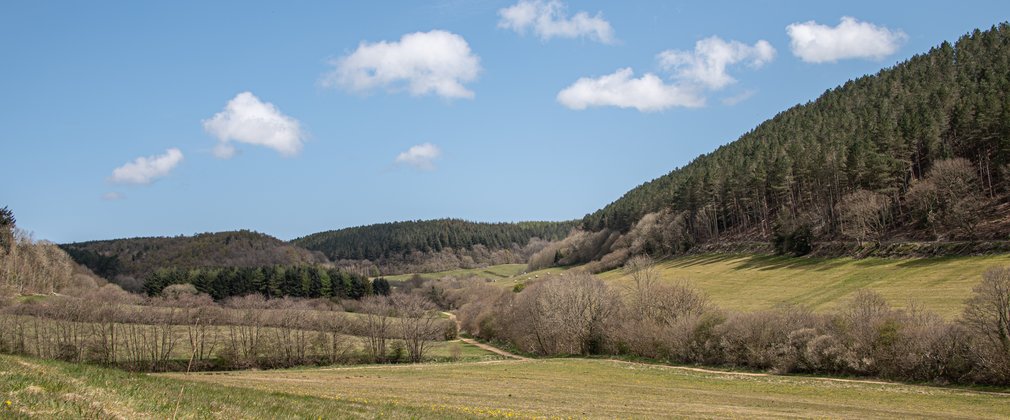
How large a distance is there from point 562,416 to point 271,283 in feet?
496

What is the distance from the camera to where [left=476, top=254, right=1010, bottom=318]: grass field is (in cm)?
6438

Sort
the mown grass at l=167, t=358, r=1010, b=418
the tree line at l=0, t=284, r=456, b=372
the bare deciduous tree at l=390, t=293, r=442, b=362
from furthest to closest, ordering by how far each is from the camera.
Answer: the bare deciduous tree at l=390, t=293, r=442, b=362, the tree line at l=0, t=284, r=456, b=372, the mown grass at l=167, t=358, r=1010, b=418

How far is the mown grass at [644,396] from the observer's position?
26406mm

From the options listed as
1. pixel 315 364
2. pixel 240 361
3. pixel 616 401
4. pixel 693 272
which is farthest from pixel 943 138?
pixel 240 361

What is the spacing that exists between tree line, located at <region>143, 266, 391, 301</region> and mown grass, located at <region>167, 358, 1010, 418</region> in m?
118

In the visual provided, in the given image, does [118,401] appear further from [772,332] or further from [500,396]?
[772,332]

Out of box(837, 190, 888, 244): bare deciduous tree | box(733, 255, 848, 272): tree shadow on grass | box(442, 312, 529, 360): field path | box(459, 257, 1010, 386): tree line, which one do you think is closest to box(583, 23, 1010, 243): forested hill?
box(837, 190, 888, 244): bare deciduous tree

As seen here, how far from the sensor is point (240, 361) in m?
75.2

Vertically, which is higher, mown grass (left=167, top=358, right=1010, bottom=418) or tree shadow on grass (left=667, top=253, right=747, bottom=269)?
tree shadow on grass (left=667, top=253, right=747, bottom=269)

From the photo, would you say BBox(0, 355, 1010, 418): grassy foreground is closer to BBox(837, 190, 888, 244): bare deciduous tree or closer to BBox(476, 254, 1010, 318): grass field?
BBox(476, 254, 1010, 318): grass field

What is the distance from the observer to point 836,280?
81.7m

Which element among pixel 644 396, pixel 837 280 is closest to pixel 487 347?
pixel 837 280

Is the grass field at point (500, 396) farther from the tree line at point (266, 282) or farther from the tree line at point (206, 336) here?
the tree line at point (266, 282)

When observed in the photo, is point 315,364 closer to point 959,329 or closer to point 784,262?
point 959,329
